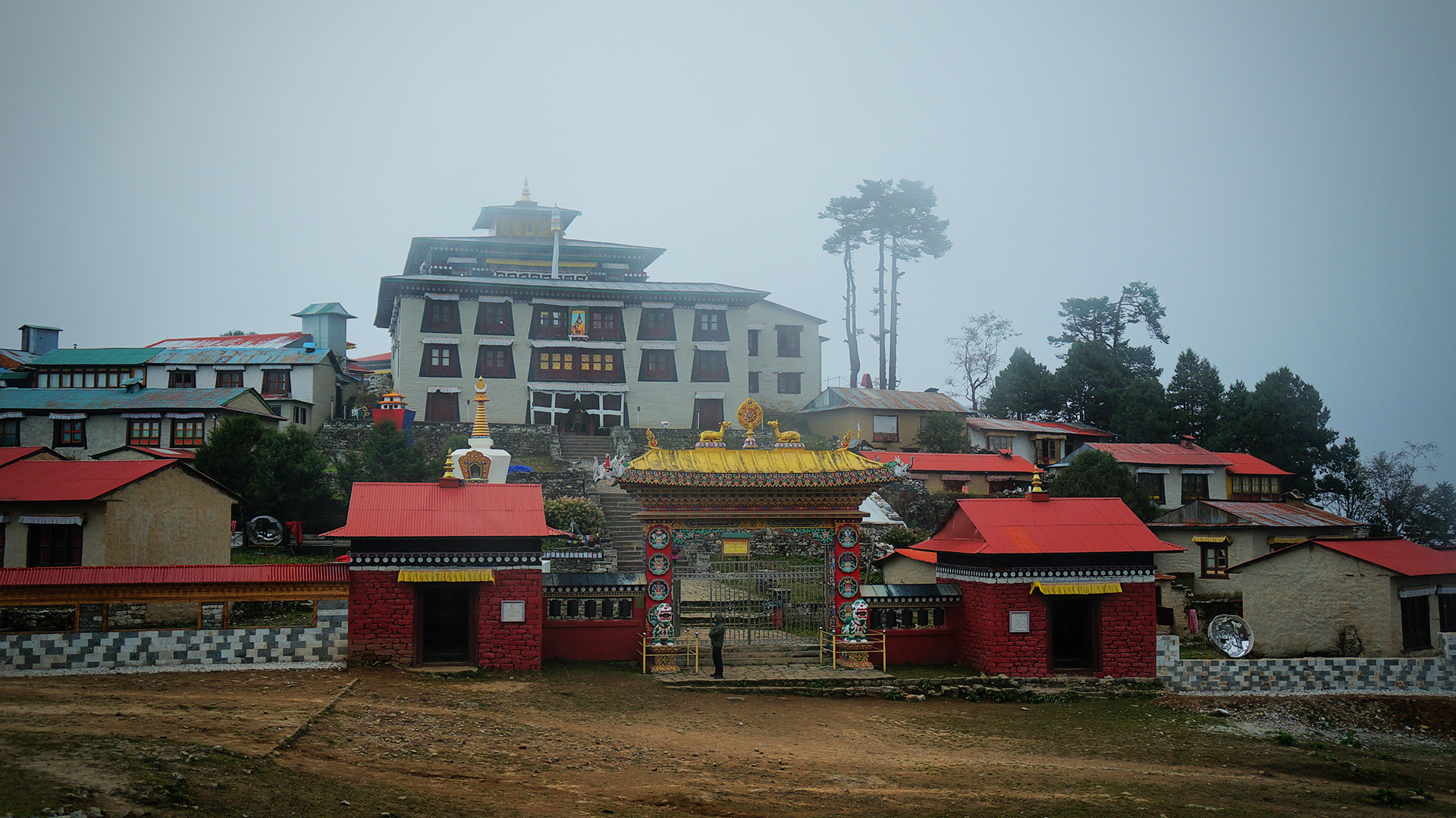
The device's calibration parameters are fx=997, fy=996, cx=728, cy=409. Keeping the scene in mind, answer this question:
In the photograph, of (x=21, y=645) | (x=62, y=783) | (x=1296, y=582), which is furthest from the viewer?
(x=1296, y=582)

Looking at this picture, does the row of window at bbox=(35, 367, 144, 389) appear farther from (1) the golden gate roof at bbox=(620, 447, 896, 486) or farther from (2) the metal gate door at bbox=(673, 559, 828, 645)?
(1) the golden gate roof at bbox=(620, 447, 896, 486)

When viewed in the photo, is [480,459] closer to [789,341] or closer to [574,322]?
[574,322]

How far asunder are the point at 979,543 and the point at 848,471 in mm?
3080

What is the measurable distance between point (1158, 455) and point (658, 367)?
23522 millimetres

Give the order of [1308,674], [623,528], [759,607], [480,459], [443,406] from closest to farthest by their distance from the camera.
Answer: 1. [1308,674]
2. [480,459]
3. [759,607]
4. [623,528]
5. [443,406]

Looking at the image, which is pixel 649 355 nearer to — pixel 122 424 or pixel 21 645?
pixel 122 424

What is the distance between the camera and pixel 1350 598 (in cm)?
2305

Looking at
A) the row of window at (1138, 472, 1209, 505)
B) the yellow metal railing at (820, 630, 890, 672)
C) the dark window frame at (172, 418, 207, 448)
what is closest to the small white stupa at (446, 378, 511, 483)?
the yellow metal railing at (820, 630, 890, 672)

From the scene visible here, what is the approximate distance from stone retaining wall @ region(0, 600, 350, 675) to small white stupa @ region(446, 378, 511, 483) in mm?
3890

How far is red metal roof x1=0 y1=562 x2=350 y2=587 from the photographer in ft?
56.4

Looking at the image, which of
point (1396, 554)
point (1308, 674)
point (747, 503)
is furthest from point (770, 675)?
point (1396, 554)

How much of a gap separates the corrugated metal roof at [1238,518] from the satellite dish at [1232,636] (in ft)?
37.1

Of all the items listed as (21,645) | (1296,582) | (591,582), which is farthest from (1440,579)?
(21,645)

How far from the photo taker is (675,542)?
2036 centimetres
